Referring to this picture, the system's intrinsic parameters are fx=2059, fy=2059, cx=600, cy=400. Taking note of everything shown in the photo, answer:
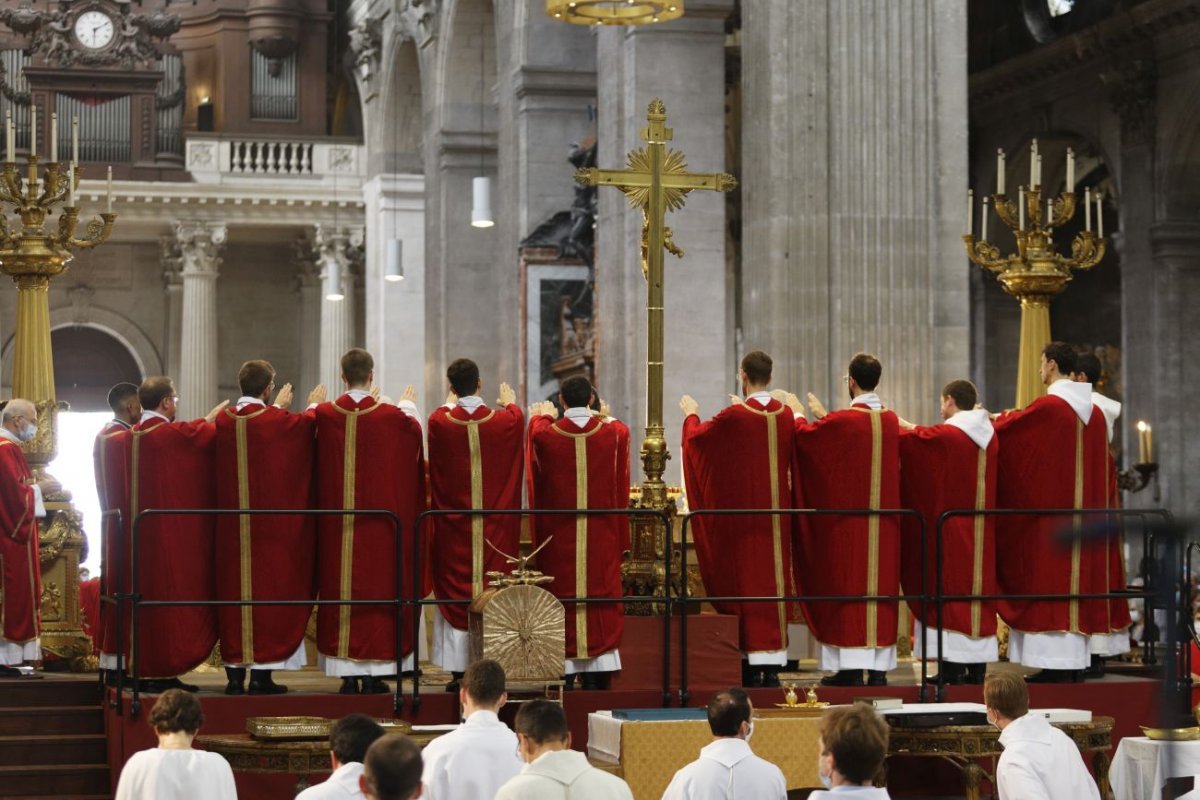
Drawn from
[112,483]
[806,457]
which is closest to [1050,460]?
[806,457]

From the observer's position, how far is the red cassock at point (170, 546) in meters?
10.1

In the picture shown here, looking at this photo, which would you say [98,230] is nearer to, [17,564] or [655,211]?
[17,564]

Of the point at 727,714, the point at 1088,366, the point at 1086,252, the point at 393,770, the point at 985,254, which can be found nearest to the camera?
the point at 393,770

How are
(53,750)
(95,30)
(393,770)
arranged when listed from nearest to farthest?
(393,770) → (53,750) → (95,30)

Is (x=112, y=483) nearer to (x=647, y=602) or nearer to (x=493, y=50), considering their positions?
(x=647, y=602)

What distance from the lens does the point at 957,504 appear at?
34.7ft

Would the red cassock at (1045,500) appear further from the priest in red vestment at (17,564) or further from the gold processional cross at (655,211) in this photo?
the priest in red vestment at (17,564)

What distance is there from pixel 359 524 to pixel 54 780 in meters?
1.91

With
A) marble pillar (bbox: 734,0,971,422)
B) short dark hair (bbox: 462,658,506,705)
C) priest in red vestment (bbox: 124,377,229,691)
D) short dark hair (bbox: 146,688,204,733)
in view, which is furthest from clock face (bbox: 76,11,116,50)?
short dark hair (bbox: 462,658,506,705)

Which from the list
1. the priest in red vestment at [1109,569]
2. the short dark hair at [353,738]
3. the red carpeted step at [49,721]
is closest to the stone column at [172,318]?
the red carpeted step at [49,721]

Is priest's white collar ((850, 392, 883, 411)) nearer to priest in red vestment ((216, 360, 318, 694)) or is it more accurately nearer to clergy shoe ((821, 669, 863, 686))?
clergy shoe ((821, 669, 863, 686))

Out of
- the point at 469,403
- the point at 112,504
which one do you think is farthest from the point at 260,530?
the point at 469,403

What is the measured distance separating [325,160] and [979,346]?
12.5 meters

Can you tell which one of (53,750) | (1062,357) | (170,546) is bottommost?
(53,750)
